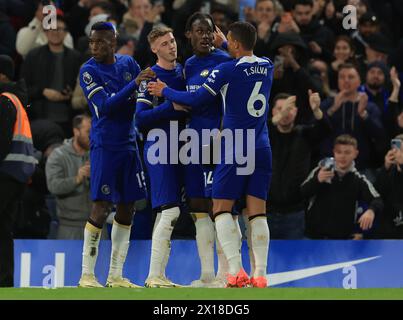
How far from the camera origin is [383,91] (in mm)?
16938

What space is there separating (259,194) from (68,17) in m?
8.16

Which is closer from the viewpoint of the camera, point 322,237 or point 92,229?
point 92,229

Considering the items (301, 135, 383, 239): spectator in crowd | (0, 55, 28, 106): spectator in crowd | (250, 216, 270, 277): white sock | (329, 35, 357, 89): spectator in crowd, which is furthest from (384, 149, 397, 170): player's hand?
(0, 55, 28, 106): spectator in crowd

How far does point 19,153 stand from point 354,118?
4795 mm

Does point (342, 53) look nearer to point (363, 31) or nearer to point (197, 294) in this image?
point (363, 31)

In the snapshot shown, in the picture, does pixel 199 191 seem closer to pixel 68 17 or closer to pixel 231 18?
pixel 231 18

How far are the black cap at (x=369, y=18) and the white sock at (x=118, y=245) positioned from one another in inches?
272

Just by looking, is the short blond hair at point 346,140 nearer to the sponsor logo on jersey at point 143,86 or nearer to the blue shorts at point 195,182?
the blue shorts at point 195,182

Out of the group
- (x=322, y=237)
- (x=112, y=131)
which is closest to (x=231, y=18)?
(x=322, y=237)

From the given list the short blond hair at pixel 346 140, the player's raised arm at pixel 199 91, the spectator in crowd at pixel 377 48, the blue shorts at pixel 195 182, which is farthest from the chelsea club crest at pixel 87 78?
the spectator in crowd at pixel 377 48

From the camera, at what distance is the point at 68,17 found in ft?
61.9

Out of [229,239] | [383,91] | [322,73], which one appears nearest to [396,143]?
[383,91]

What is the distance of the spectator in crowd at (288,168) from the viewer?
1524cm

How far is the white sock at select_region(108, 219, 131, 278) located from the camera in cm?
1259
